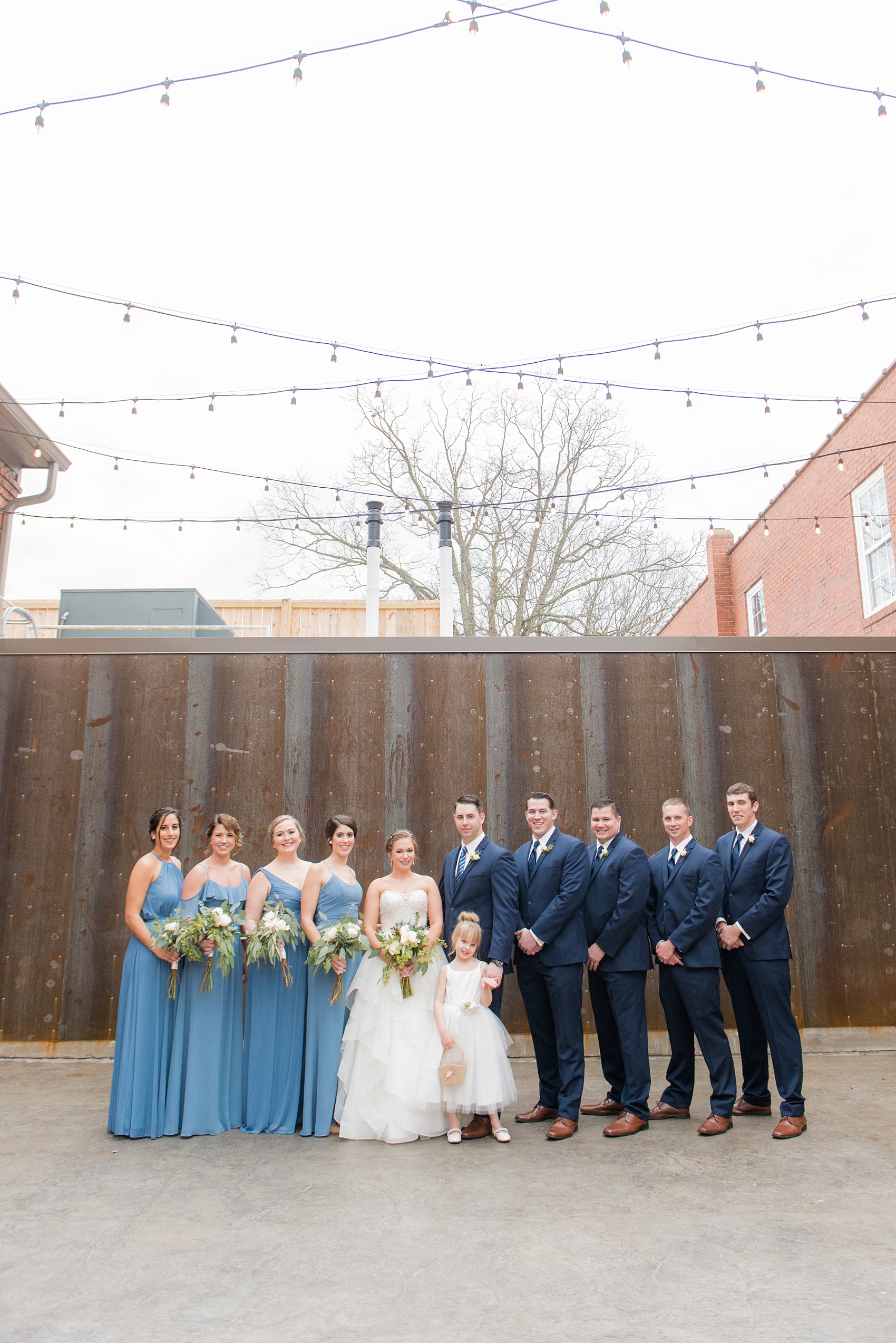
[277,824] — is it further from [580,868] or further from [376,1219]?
[376,1219]

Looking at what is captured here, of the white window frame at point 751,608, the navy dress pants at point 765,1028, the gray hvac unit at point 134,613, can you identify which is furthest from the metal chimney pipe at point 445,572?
the white window frame at point 751,608

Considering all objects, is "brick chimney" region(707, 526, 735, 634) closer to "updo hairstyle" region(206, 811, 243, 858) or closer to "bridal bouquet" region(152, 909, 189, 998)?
"updo hairstyle" region(206, 811, 243, 858)

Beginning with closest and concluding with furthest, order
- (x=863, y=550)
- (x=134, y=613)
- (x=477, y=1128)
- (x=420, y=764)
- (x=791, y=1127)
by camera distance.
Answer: (x=791, y=1127) < (x=477, y=1128) < (x=420, y=764) < (x=134, y=613) < (x=863, y=550)

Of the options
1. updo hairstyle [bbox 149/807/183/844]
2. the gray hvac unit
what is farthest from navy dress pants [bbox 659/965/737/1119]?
the gray hvac unit

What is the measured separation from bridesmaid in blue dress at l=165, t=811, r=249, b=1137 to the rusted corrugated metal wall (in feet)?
4.85

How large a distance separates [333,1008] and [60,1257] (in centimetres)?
180

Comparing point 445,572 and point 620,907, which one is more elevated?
point 445,572

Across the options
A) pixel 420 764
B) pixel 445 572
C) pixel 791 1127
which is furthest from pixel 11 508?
pixel 791 1127

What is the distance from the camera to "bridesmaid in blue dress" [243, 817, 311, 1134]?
4.71 metres

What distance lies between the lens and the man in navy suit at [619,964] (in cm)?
464

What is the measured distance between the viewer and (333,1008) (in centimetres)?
479

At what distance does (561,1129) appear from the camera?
448cm

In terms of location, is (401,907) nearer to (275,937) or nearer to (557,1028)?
(275,937)

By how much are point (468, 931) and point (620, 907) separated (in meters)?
0.82
